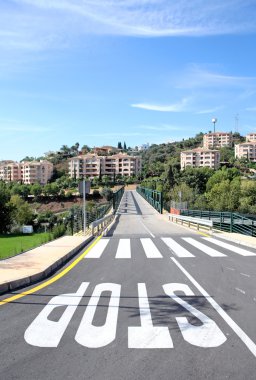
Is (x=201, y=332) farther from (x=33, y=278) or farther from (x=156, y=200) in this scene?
(x=156, y=200)

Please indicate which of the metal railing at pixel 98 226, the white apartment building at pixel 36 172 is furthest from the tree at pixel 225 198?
the white apartment building at pixel 36 172

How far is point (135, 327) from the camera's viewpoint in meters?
5.52

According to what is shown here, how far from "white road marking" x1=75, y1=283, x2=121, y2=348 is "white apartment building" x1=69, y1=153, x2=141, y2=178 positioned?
7091 inches

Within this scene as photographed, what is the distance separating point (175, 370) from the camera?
417 cm

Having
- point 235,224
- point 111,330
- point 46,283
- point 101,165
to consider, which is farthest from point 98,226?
point 101,165

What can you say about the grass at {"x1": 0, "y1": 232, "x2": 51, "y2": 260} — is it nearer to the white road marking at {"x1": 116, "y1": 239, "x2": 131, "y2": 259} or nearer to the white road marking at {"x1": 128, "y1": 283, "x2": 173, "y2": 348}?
the white road marking at {"x1": 116, "y1": 239, "x2": 131, "y2": 259}

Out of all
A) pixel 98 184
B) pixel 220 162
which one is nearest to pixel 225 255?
pixel 98 184

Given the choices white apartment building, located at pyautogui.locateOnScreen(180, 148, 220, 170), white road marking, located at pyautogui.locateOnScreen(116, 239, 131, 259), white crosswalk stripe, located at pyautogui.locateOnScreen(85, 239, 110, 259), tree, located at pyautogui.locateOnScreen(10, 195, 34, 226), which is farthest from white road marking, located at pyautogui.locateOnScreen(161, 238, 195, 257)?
white apartment building, located at pyautogui.locateOnScreen(180, 148, 220, 170)

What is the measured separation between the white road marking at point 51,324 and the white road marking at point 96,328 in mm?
247

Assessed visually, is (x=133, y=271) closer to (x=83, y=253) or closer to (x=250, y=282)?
(x=250, y=282)

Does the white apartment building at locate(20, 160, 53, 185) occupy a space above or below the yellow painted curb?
above

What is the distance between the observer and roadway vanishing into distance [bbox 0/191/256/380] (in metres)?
4.24

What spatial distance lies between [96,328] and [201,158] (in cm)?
18289

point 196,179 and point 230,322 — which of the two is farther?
point 196,179
